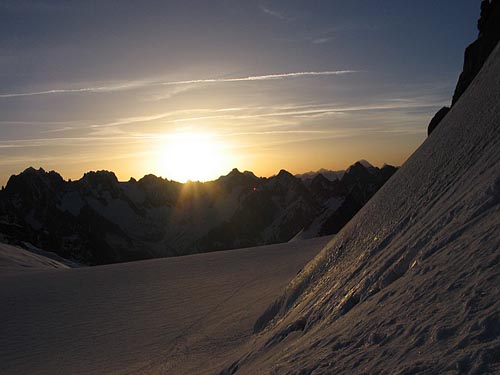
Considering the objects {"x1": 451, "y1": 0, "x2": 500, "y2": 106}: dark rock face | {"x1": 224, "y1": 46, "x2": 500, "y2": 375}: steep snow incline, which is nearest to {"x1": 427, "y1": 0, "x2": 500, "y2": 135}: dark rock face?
{"x1": 451, "y1": 0, "x2": 500, "y2": 106}: dark rock face

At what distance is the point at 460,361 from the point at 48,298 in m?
24.7

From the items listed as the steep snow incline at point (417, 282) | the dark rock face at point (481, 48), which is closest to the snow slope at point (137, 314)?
the steep snow incline at point (417, 282)

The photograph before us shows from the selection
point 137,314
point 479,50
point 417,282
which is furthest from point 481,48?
point 417,282

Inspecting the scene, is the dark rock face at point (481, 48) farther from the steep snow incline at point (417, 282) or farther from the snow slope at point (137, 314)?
the steep snow incline at point (417, 282)

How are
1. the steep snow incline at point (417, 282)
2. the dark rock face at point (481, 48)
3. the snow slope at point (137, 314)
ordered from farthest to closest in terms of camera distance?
the dark rock face at point (481, 48) < the snow slope at point (137, 314) < the steep snow incline at point (417, 282)

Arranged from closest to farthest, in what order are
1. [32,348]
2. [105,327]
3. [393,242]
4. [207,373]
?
[393,242], [207,373], [32,348], [105,327]

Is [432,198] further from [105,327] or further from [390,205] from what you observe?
[105,327]

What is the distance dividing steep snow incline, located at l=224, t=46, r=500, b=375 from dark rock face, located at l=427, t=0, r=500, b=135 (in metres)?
25.7

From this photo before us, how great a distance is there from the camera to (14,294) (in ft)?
82.5

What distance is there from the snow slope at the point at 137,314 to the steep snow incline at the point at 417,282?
3016mm

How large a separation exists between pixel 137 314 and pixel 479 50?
3611 centimetres

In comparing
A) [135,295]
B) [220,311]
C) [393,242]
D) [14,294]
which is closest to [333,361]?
[393,242]

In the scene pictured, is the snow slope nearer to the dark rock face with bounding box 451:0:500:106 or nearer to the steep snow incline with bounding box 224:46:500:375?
the steep snow incline with bounding box 224:46:500:375

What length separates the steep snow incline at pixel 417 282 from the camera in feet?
15.7
